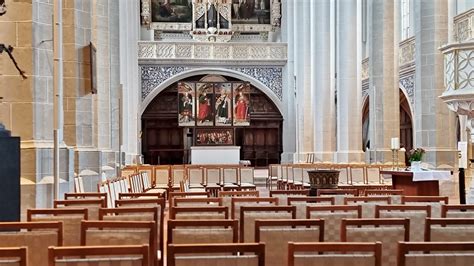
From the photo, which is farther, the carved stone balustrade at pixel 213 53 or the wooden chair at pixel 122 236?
the carved stone balustrade at pixel 213 53

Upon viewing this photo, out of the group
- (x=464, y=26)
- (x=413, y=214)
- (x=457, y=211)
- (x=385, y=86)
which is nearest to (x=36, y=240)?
(x=413, y=214)

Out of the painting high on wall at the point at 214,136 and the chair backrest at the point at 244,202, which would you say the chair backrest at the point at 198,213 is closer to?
the chair backrest at the point at 244,202

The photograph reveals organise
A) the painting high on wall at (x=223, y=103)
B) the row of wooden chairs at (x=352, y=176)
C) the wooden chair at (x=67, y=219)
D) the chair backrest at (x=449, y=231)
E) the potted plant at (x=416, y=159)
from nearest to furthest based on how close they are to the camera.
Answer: the chair backrest at (x=449, y=231) → the wooden chair at (x=67, y=219) → the potted plant at (x=416, y=159) → the row of wooden chairs at (x=352, y=176) → the painting high on wall at (x=223, y=103)

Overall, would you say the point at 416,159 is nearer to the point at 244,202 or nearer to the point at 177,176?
the point at 244,202

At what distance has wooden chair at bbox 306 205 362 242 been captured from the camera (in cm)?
504

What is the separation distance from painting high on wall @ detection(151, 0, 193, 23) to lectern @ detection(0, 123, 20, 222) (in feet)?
82.6

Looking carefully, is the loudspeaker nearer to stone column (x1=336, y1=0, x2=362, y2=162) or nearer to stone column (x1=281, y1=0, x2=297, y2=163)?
stone column (x1=336, y1=0, x2=362, y2=162)

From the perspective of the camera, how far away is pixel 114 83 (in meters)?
17.2

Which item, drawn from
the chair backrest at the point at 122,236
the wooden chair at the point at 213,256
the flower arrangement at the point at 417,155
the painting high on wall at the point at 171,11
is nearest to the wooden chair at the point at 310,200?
the chair backrest at the point at 122,236

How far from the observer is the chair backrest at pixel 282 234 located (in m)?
4.26

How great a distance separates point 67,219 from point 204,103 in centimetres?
2422

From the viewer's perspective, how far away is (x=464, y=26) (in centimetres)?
1791

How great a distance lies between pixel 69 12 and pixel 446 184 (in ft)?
25.5

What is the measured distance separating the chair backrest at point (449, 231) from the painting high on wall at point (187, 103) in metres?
24.7
